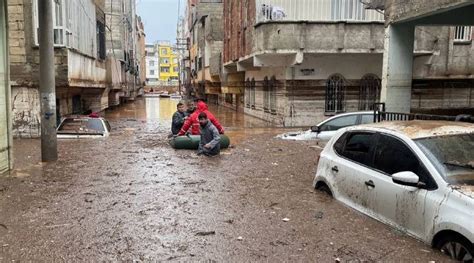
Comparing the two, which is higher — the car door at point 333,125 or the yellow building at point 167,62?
the yellow building at point 167,62

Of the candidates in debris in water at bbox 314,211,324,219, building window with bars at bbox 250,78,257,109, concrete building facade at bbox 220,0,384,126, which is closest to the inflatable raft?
debris in water at bbox 314,211,324,219

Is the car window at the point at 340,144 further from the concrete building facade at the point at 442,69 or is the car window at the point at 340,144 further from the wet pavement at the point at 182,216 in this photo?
the concrete building facade at the point at 442,69

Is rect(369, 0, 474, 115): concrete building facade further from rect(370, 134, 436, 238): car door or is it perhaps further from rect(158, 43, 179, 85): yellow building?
rect(158, 43, 179, 85): yellow building

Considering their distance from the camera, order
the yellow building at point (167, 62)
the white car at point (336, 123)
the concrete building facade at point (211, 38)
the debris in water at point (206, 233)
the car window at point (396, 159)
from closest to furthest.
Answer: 1. the car window at point (396, 159)
2. the debris in water at point (206, 233)
3. the white car at point (336, 123)
4. the concrete building facade at point (211, 38)
5. the yellow building at point (167, 62)

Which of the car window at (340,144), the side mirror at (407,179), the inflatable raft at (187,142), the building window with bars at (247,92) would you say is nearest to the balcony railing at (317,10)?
the inflatable raft at (187,142)

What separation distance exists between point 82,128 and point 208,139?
5.85 metres

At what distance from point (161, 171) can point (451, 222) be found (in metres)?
6.97

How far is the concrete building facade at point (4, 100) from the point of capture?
9.44 m

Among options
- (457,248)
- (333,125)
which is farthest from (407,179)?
(333,125)

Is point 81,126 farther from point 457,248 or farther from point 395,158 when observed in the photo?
point 457,248

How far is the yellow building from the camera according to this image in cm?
14125

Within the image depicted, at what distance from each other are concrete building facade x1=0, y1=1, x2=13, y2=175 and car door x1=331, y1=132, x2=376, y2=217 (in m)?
6.98

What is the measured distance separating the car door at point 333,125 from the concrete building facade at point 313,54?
6.29 m

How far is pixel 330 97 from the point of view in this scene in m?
21.5
